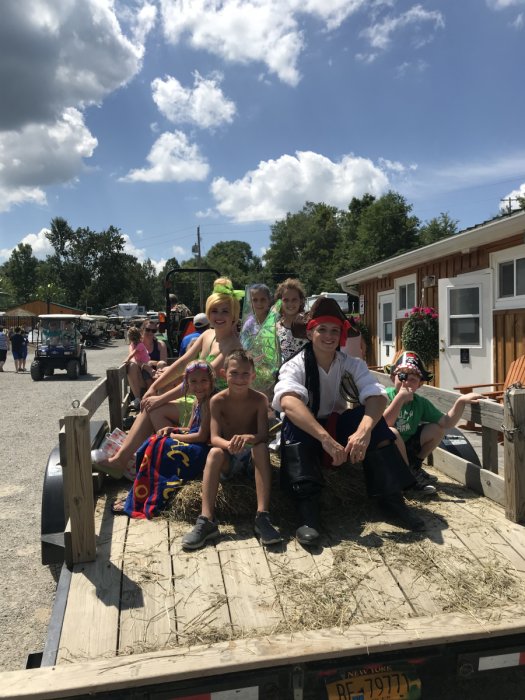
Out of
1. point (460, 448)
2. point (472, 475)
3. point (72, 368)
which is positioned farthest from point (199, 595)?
point (72, 368)

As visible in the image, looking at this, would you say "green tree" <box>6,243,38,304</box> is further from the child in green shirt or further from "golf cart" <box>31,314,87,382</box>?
the child in green shirt

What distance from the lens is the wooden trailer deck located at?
198 centimetres

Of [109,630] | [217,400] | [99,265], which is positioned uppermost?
[99,265]

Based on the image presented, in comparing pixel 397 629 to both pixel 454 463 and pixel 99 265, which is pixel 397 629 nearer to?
pixel 454 463

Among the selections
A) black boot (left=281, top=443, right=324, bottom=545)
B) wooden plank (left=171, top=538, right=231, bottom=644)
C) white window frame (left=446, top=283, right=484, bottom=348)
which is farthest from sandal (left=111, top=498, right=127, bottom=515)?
white window frame (left=446, top=283, right=484, bottom=348)

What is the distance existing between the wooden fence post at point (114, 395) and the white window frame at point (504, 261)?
245 inches

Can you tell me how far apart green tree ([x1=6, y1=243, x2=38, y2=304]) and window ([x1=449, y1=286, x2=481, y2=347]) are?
86.6m

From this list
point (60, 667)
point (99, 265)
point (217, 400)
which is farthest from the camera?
point (99, 265)

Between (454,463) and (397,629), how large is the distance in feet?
6.61

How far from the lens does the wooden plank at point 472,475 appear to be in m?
3.16

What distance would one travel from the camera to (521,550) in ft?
8.42

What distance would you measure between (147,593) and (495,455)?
243 centimetres

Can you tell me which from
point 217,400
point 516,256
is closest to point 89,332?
point 516,256

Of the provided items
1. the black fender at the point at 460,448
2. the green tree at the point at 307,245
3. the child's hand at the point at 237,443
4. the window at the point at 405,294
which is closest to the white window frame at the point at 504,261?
the window at the point at 405,294
